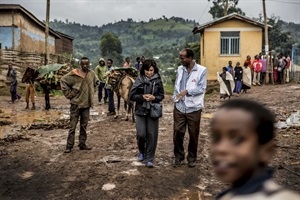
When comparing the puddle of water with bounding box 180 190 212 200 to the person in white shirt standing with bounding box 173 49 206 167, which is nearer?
the puddle of water with bounding box 180 190 212 200

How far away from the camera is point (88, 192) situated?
5.09 meters

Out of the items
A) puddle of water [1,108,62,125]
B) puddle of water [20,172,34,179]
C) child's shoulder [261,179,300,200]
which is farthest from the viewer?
puddle of water [1,108,62,125]

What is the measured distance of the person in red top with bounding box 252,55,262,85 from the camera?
2084 cm

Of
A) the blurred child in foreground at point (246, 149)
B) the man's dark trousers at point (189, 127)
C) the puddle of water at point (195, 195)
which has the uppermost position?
the blurred child in foreground at point (246, 149)

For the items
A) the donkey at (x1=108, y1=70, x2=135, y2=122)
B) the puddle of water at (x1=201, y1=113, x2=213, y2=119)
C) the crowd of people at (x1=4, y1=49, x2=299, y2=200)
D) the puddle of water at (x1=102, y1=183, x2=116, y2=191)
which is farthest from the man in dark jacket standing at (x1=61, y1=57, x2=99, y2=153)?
the puddle of water at (x1=201, y1=113, x2=213, y2=119)

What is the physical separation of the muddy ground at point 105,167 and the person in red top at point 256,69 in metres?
10.9

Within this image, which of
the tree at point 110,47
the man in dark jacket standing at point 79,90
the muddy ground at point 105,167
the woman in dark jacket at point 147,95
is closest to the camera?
the muddy ground at point 105,167

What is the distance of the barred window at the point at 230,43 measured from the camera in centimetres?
2342

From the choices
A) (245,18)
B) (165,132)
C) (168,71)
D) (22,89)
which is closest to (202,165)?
(165,132)

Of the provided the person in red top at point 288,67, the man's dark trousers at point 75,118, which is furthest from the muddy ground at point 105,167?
the person in red top at point 288,67

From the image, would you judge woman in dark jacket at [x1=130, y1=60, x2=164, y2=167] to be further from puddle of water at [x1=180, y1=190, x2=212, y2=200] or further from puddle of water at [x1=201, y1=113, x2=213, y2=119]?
puddle of water at [x1=201, y1=113, x2=213, y2=119]

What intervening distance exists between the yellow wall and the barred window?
0.19 m

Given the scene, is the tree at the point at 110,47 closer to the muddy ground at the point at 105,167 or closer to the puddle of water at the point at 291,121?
the puddle of water at the point at 291,121

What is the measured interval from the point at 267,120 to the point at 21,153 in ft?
21.6
